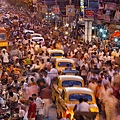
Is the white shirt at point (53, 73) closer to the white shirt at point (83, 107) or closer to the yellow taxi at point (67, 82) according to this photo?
the yellow taxi at point (67, 82)

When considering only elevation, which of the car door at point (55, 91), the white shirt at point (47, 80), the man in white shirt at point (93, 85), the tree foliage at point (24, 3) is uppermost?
the man in white shirt at point (93, 85)

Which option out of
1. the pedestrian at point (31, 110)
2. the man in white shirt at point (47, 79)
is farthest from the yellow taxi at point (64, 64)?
the pedestrian at point (31, 110)

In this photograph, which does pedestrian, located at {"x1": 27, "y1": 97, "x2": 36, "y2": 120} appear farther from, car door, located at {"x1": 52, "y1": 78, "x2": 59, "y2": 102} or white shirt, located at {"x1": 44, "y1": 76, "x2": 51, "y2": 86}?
white shirt, located at {"x1": 44, "y1": 76, "x2": 51, "y2": 86}

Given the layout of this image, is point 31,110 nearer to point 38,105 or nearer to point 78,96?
point 38,105

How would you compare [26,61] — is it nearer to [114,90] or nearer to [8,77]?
[8,77]

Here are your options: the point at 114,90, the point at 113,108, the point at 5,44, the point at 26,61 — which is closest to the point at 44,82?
the point at 114,90

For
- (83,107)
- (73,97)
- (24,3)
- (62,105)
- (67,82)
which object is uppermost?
(83,107)

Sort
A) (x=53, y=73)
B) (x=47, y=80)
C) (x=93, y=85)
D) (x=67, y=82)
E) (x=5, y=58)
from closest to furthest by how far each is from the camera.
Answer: (x=93, y=85)
(x=67, y=82)
(x=47, y=80)
(x=53, y=73)
(x=5, y=58)

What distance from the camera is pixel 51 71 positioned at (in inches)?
750

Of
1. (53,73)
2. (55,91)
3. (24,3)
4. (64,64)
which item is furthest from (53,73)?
(24,3)

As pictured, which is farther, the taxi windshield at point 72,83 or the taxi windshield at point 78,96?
the taxi windshield at point 72,83

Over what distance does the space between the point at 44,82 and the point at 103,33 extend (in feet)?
82.1

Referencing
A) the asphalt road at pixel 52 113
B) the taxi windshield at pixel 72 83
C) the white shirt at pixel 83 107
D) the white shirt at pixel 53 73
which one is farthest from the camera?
the white shirt at pixel 53 73

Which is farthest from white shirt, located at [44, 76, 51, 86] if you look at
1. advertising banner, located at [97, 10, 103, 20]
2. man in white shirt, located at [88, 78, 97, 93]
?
advertising banner, located at [97, 10, 103, 20]
